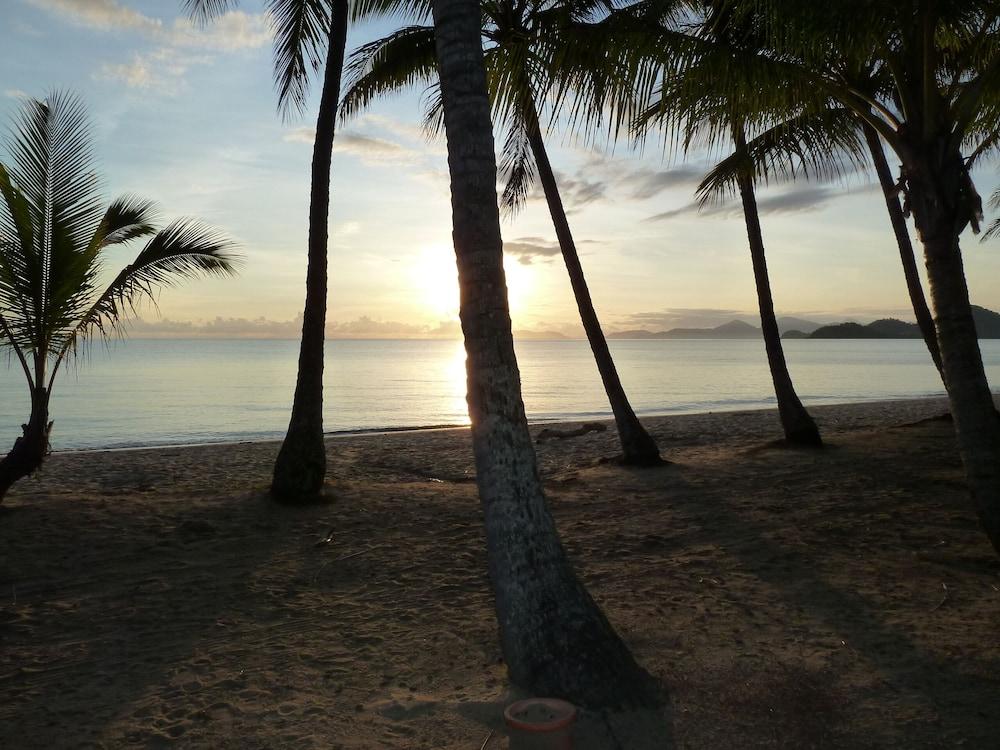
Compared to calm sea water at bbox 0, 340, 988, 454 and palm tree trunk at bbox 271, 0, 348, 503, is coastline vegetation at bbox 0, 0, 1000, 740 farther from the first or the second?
calm sea water at bbox 0, 340, 988, 454

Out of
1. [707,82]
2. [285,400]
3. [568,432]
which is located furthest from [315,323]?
[285,400]

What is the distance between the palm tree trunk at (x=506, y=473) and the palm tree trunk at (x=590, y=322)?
761 centimetres

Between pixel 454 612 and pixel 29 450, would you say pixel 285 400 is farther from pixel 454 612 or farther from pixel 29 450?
pixel 454 612

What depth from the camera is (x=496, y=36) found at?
11.1 m

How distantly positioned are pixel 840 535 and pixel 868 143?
30.5 ft

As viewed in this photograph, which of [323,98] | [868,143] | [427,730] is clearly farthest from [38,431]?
[868,143]

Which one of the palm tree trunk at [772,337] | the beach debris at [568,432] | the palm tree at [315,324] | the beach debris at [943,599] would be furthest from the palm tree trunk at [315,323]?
the beach debris at [568,432]

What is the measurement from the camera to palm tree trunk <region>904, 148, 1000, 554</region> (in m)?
5.88

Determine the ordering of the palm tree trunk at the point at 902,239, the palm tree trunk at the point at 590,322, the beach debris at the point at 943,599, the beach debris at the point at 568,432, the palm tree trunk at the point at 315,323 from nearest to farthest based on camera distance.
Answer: the beach debris at the point at 943,599, the palm tree trunk at the point at 315,323, the palm tree trunk at the point at 590,322, the palm tree trunk at the point at 902,239, the beach debris at the point at 568,432

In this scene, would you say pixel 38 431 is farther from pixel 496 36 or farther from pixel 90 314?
pixel 496 36

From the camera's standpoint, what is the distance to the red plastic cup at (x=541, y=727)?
3.11 metres

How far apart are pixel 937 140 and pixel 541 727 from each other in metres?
6.11

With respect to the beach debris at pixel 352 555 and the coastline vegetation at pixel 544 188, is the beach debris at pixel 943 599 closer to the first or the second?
the coastline vegetation at pixel 544 188

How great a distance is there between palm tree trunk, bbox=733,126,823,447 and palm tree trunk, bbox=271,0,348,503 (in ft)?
23.5
